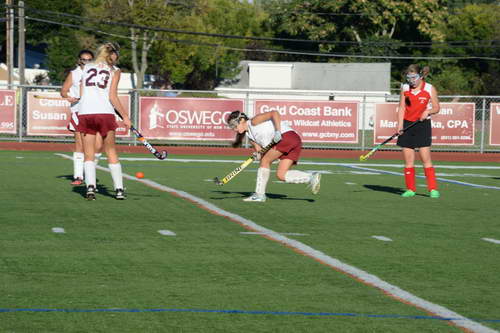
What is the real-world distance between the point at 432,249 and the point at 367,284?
77.7 inches

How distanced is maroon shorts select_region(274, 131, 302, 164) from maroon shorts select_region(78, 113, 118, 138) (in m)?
2.11

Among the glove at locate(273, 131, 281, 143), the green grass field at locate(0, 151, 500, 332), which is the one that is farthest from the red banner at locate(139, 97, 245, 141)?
the glove at locate(273, 131, 281, 143)

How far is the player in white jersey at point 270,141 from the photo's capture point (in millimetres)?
11594

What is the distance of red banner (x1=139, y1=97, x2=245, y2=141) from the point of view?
82.7 ft

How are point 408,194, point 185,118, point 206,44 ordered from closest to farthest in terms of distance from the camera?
point 408,194 → point 185,118 → point 206,44

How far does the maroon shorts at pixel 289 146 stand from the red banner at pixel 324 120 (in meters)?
13.6

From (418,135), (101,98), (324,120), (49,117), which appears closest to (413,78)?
(418,135)

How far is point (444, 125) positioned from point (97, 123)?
623 inches

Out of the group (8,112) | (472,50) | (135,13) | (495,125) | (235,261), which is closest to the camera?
(235,261)

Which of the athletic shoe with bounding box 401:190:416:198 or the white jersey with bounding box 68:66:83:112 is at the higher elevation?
the white jersey with bounding box 68:66:83:112

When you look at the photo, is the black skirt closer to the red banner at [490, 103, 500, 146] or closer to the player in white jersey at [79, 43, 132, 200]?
the player in white jersey at [79, 43, 132, 200]

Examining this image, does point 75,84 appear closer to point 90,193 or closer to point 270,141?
point 90,193

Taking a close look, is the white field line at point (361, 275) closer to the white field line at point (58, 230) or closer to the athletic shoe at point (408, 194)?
the white field line at point (58, 230)

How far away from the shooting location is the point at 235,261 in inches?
295
